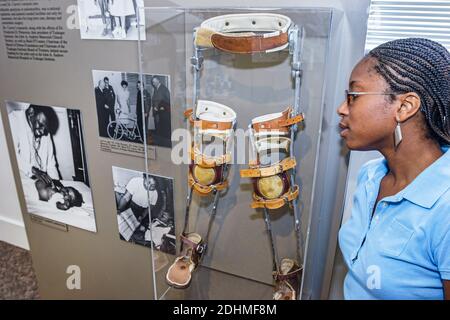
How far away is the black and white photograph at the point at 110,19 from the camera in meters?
1.16

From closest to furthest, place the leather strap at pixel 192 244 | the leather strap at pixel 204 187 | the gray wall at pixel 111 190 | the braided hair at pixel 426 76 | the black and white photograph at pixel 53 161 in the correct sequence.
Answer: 1. the braided hair at pixel 426 76
2. the gray wall at pixel 111 190
3. the leather strap at pixel 204 187
4. the leather strap at pixel 192 244
5. the black and white photograph at pixel 53 161

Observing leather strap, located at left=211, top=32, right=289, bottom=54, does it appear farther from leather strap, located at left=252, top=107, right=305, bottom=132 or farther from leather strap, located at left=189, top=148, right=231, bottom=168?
leather strap, located at left=189, top=148, right=231, bottom=168

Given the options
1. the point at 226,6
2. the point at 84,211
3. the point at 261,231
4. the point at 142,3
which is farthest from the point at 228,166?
the point at 84,211

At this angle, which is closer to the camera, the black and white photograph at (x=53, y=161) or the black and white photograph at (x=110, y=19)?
the black and white photograph at (x=110, y=19)

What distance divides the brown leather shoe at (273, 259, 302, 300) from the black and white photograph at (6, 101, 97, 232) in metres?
0.93

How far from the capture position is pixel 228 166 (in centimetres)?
119

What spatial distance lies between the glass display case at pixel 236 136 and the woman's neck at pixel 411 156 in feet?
0.88

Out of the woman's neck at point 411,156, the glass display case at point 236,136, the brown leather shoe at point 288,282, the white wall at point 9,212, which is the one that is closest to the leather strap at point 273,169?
the glass display case at point 236,136

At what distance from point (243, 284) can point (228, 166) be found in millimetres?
541

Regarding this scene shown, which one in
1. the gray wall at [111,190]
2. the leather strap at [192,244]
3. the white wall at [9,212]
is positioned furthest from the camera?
the white wall at [9,212]

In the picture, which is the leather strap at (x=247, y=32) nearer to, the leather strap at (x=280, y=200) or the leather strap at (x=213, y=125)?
the leather strap at (x=213, y=125)

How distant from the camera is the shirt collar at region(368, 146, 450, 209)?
0.70m

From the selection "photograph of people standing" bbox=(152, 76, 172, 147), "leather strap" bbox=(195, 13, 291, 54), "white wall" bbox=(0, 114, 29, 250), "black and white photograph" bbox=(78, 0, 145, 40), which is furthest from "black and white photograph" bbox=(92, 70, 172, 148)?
"white wall" bbox=(0, 114, 29, 250)
